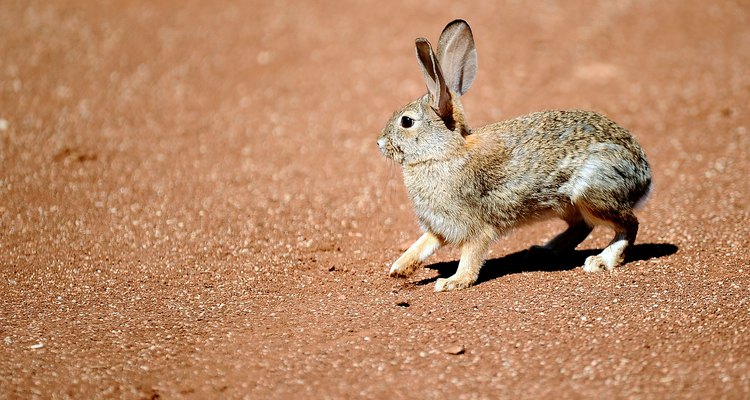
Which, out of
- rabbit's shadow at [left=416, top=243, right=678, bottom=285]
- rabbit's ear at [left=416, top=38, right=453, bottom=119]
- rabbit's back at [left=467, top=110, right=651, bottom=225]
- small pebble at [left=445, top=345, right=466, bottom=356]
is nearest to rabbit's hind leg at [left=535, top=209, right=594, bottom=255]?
rabbit's shadow at [left=416, top=243, right=678, bottom=285]

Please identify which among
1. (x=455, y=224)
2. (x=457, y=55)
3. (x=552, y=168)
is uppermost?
(x=457, y=55)

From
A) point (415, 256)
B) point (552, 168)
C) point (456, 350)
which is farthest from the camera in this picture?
point (415, 256)

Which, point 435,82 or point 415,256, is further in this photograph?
point 415,256

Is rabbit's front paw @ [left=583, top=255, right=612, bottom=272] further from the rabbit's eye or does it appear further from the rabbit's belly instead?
the rabbit's eye

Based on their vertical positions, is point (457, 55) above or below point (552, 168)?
above

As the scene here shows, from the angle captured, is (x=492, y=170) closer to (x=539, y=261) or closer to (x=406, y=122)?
(x=406, y=122)

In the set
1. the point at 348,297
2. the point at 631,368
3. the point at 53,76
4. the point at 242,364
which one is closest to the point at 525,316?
the point at 631,368

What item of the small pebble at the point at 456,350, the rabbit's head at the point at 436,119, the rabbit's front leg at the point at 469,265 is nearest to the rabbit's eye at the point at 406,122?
the rabbit's head at the point at 436,119

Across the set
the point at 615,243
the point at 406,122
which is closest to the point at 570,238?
the point at 615,243
